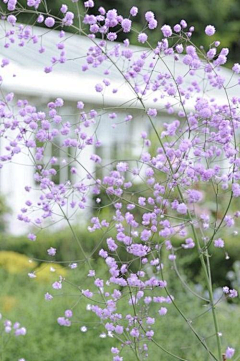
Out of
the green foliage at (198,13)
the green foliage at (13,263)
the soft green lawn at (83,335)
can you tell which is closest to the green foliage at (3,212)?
the green foliage at (13,263)

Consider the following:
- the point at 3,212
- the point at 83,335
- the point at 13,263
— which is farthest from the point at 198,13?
the point at 83,335

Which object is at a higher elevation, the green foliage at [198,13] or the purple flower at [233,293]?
the purple flower at [233,293]

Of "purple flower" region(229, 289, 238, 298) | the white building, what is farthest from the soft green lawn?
the white building

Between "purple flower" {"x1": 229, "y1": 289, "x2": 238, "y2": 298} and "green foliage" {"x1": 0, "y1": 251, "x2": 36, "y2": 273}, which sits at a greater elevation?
"purple flower" {"x1": 229, "y1": 289, "x2": 238, "y2": 298}

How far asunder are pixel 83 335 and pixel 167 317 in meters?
0.45

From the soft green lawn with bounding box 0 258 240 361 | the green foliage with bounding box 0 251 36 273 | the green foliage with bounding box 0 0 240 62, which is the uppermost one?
the soft green lawn with bounding box 0 258 240 361

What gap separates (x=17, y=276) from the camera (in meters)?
5.80

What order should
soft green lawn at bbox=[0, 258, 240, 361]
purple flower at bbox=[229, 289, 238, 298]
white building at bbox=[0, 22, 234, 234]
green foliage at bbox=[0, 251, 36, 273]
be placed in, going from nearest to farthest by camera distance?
1. purple flower at bbox=[229, 289, 238, 298]
2. soft green lawn at bbox=[0, 258, 240, 361]
3. green foliage at bbox=[0, 251, 36, 273]
4. white building at bbox=[0, 22, 234, 234]

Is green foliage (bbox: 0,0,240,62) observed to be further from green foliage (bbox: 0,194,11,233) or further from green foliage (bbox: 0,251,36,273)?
green foliage (bbox: 0,251,36,273)

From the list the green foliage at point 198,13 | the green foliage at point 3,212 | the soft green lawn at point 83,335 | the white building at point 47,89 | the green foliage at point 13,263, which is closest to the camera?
the soft green lawn at point 83,335

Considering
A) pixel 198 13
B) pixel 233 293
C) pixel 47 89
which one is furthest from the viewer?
pixel 198 13

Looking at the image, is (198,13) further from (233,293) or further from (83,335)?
(233,293)

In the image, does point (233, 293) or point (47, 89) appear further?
point (47, 89)

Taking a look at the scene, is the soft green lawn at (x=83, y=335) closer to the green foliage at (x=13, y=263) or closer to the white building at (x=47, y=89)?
the green foliage at (x=13, y=263)
